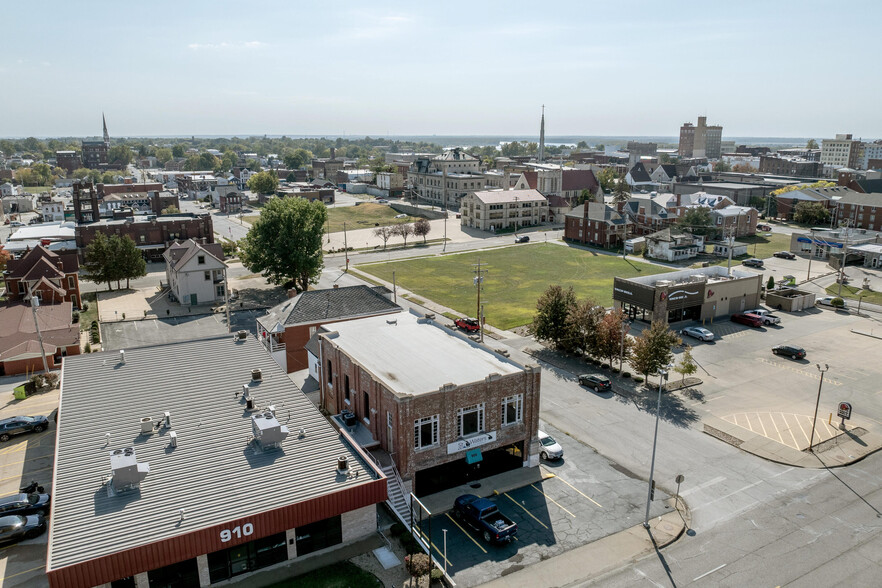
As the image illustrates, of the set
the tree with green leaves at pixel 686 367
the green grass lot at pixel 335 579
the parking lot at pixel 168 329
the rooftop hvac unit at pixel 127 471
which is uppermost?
the rooftop hvac unit at pixel 127 471

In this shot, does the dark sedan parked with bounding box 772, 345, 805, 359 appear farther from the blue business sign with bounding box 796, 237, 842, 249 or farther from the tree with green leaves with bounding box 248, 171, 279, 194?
the tree with green leaves with bounding box 248, 171, 279, 194

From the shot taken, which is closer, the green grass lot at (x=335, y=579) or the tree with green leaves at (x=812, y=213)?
the green grass lot at (x=335, y=579)

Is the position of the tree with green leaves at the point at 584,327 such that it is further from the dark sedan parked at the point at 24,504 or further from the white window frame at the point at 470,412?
the dark sedan parked at the point at 24,504

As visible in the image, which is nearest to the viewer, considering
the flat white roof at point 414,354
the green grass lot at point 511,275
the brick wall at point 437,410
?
the brick wall at point 437,410

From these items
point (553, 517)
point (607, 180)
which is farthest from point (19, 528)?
point (607, 180)

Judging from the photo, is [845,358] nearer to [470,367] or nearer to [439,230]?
[470,367]

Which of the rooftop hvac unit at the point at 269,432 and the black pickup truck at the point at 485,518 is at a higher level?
the rooftop hvac unit at the point at 269,432

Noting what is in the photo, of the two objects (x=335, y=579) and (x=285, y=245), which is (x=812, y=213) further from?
(x=335, y=579)

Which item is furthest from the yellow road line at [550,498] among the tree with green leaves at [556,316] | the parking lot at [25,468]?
the parking lot at [25,468]

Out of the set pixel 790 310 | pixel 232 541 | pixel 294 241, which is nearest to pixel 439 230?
pixel 294 241
